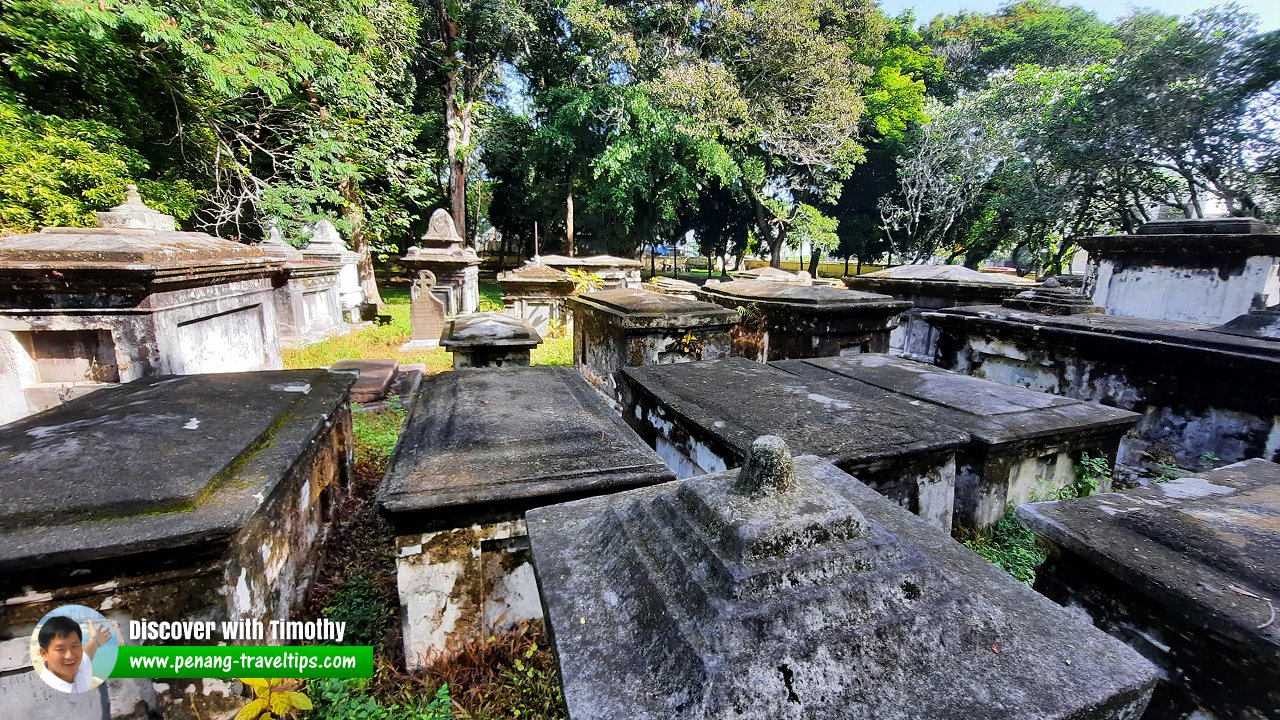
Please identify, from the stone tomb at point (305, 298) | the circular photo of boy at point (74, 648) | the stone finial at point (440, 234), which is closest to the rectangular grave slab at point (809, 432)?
the circular photo of boy at point (74, 648)

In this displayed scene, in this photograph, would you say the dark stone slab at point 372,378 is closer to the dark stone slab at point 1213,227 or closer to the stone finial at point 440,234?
the stone finial at point 440,234

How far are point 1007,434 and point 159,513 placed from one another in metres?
3.82

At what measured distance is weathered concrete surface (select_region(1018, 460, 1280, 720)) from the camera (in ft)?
4.27

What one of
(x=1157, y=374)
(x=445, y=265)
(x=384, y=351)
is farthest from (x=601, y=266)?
(x=1157, y=374)

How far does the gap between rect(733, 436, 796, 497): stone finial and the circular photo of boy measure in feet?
7.04

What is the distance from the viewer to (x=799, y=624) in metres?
1.13

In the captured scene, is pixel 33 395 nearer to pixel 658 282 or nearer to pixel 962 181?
pixel 658 282

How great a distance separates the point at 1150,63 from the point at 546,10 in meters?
16.2

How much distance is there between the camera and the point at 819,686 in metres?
1.03

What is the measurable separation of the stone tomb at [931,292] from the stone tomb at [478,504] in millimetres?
6649

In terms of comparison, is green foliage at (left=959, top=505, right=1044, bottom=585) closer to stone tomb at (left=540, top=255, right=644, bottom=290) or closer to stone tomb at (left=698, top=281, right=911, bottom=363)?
stone tomb at (left=698, top=281, right=911, bottom=363)

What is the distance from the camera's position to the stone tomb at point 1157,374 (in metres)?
3.44

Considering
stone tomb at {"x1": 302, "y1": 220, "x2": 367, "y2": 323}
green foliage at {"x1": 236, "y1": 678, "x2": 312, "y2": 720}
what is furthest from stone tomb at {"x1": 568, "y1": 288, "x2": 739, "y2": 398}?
stone tomb at {"x1": 302, "y1": 220, "x2": 367, "y2": 323}

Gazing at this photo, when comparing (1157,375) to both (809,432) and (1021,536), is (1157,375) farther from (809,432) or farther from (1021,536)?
(809,432)
